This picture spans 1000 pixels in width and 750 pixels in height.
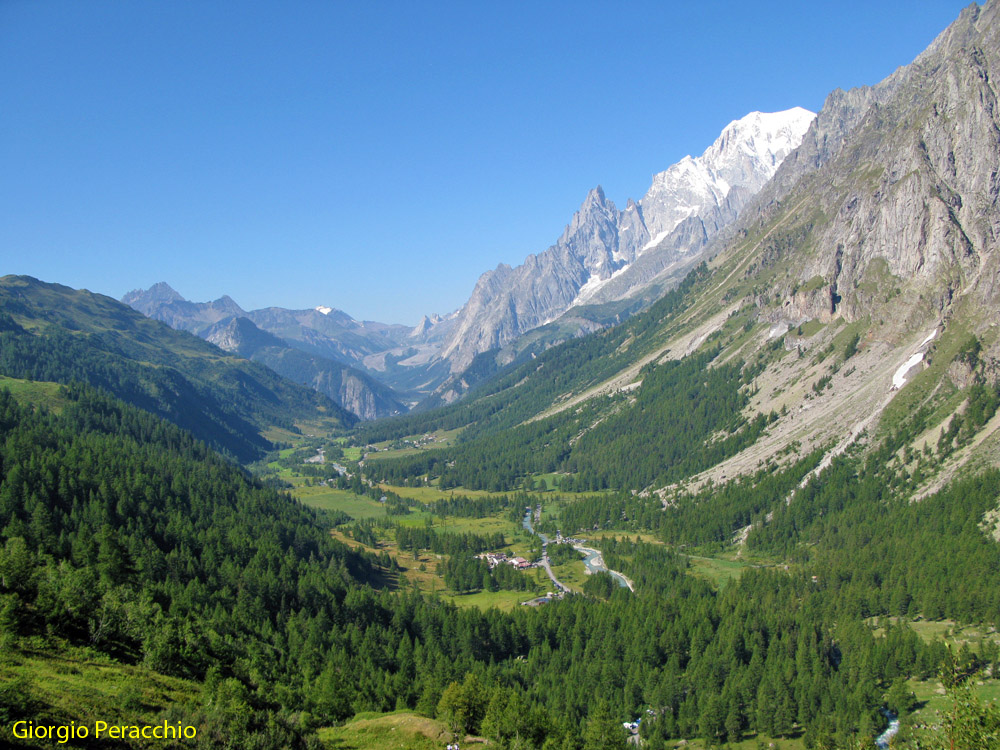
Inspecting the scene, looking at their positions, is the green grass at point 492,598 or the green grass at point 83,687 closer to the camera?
the green grass at point 83,687

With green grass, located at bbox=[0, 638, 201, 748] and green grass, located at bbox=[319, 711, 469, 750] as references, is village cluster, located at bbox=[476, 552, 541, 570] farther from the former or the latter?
green grass, located at bbox=[0, 638, 201, 748]

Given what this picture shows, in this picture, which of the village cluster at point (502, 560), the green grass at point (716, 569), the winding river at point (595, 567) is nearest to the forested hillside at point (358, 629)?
the winding river at point (595, 567)

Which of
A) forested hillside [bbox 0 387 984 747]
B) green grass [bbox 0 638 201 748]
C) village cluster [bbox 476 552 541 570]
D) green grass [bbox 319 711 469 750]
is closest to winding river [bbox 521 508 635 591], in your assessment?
village cluster [bbox 476 552 541 570]

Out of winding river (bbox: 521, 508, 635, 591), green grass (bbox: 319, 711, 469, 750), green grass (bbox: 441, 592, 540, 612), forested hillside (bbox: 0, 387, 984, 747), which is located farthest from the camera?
winding river (bbox: 521, 508, 635, 591)

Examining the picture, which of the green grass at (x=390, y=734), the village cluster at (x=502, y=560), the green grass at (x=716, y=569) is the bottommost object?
the village cluster at (x=502, y=560)

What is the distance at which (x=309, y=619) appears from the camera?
379ft

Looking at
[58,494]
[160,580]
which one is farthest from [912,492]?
[58,494]

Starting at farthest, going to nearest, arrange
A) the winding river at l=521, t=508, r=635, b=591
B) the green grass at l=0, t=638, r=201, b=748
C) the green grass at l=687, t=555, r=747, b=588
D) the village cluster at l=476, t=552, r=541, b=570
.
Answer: the village cluster at l=476, t=552, r=541, b=570
the winding river at l=521, t=508, r=635, b=591
the green grass at l=687, t=555, r=747, b=588
the green grass at l=0, t=638, r=201, b=748

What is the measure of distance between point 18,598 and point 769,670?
103696 mm

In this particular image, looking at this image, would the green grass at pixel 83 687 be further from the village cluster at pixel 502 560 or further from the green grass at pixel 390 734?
the village cluster at pixel 502 560

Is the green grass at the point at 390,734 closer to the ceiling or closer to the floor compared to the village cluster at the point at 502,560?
closer to the ceiling

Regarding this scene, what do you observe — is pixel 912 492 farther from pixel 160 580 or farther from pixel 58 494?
pixel 58 494

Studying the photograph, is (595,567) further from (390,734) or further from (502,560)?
(390,734)

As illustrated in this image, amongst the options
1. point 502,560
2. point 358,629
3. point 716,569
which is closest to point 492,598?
point 502,560
